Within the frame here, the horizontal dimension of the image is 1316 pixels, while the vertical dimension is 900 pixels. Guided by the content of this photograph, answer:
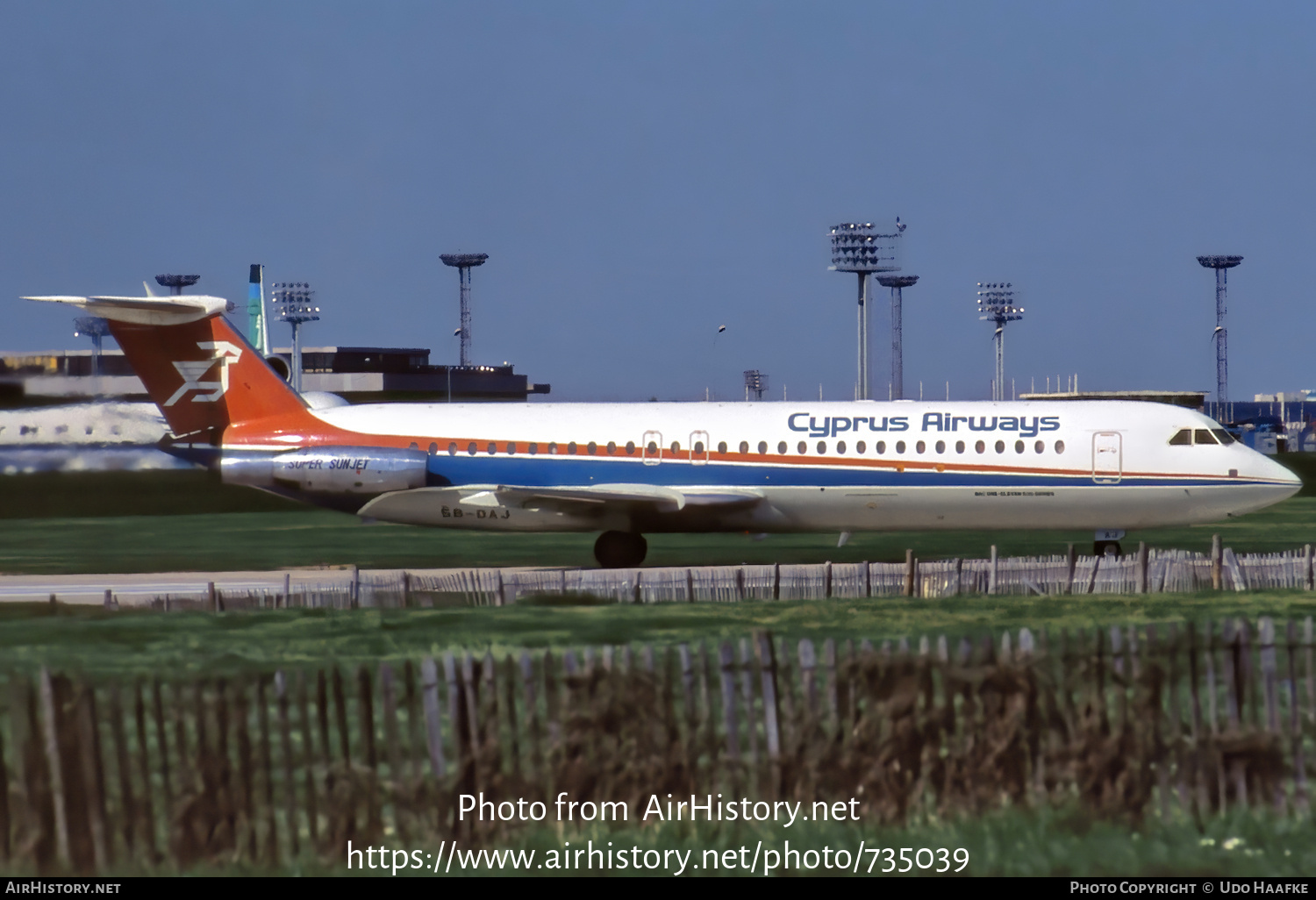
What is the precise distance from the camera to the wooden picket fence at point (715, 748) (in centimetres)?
1180

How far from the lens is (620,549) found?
3491 cm

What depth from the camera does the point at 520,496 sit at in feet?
107

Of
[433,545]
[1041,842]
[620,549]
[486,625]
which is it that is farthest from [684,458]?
[1041,842]

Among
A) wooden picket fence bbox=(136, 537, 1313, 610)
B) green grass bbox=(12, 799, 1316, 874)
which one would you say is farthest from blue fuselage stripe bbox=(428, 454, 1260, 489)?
green grass bbox=(12, 799, 1316, 874)

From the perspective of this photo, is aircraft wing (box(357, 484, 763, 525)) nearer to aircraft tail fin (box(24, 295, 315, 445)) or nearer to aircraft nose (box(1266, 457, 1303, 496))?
aircraft tail fin (box(24, 295, 315, 445))

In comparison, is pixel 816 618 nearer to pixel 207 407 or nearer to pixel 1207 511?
pixel 1207 511

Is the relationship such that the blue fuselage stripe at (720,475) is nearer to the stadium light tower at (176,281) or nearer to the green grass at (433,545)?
the green grass at (433,545)

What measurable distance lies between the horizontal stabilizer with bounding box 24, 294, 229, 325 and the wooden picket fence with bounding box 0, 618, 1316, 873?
22187 mm

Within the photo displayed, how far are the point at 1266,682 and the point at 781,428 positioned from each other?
2115cm

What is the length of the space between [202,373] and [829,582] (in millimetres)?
15983

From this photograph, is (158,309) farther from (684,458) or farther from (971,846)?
(971,846)

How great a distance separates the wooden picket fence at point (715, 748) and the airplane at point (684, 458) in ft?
65.7
